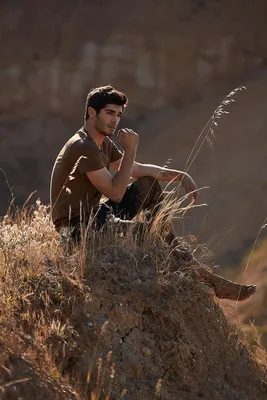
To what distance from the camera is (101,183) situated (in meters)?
5.51

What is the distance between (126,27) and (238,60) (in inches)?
94.9

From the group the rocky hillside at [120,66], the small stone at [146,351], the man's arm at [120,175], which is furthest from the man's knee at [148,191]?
the rocky hillside at [120,66]

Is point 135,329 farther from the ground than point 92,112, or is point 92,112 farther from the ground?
point 92,112

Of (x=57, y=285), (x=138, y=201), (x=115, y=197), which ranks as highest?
(x=115, y=197)

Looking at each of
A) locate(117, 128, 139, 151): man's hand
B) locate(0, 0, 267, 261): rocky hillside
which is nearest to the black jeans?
locate(117, 128, 139, 151): man's hand

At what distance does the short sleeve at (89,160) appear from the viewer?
18.1 feet

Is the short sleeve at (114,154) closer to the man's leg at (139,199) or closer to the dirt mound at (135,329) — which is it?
the man's leg at (139,199)

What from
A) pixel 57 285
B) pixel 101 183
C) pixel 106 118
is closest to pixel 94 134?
pixel 106 118

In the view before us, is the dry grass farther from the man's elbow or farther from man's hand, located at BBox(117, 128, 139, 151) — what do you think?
man's hand, located at BBox(117, 128, 139, 151)

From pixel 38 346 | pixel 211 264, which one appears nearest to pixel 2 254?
pixel 38 346

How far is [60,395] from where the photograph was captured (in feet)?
13.8

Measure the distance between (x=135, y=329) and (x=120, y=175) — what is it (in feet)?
2.93

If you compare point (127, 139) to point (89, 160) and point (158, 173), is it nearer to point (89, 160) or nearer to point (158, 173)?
point (89, 160)

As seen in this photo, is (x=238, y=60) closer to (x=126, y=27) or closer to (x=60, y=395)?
(x=126, y=27)
